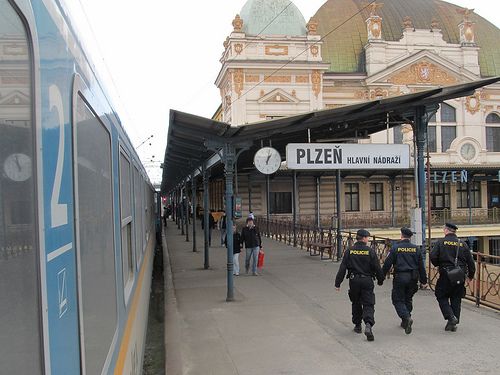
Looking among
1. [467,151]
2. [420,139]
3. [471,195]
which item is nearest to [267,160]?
[420,139]

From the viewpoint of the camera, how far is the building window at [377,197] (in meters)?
36.4

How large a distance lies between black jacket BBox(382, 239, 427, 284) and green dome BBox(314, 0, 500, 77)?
3085 centimetres

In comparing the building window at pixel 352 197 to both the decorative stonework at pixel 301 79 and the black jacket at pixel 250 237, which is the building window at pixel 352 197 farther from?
the black jacket at pixel 250 237

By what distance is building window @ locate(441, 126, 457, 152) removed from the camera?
3738cm

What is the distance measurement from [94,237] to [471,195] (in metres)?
39.5

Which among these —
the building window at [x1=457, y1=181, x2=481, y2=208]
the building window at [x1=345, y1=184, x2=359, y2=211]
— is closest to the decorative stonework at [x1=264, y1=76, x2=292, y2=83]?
the building window at [x1=345, y1=184, x2=359, y2=211]

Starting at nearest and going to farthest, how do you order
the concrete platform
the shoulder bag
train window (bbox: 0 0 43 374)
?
train window (bbox: 0 0 43 374) < the concrete platform < the shoulder bag

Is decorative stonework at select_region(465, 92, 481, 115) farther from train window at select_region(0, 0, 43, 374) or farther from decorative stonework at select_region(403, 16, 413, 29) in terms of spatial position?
train window at select_region(0, 0, 43, 374)

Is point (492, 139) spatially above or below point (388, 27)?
below

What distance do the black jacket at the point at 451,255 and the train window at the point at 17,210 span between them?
6779mm

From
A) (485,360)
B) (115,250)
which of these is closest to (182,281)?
(485,360)

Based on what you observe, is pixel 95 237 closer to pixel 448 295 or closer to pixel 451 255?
pixel 451 255

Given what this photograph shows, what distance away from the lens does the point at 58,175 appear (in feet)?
5.16

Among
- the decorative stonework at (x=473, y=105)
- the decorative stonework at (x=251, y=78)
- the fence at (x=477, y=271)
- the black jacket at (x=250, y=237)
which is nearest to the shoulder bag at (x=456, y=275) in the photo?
the fence at (x=477, y=271)
